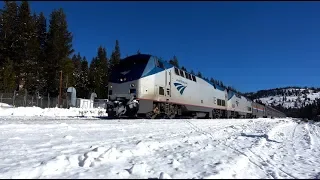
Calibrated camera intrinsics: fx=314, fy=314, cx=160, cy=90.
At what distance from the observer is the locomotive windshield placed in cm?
1883

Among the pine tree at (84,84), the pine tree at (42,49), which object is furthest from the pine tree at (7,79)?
the pine tree at (84,84)

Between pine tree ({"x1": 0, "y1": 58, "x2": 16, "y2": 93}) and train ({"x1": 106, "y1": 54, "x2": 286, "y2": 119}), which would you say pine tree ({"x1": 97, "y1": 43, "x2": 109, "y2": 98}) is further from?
train ({"x1": 106, "y1": 54, "x2": 286, "y2": 119})

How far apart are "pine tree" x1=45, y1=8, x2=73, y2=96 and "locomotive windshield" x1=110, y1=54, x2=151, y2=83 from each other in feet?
134

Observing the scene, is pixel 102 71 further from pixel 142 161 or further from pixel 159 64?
pixel 142 161

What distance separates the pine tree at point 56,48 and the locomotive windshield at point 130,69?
40979 millimetres

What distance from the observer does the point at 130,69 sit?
757 inches

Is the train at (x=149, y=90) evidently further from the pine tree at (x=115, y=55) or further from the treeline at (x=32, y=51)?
the pine tree at (x=115, y=55)

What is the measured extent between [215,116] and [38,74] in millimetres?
35249

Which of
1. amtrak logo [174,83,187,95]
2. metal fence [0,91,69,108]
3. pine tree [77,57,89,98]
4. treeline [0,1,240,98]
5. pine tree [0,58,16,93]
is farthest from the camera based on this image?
pine tree [77,57,89,98]

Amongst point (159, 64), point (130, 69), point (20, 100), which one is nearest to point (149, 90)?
point (130, 69)

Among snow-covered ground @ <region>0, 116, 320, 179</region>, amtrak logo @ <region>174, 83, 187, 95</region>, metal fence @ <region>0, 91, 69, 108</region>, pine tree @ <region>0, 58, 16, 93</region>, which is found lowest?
snow-covered ground @ <region>0, 116, 320, 179</region>

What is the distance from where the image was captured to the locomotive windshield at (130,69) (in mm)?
18828

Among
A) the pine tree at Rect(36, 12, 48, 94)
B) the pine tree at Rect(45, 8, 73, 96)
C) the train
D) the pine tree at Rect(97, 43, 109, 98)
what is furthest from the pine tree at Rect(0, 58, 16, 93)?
the pine tree at Rect(97, 43, 109, 98)

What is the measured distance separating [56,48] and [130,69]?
41938mm
